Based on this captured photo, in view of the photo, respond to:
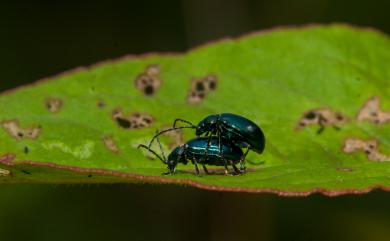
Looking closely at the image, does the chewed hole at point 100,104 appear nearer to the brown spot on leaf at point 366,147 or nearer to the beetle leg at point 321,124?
the beetle leg at point 321,124

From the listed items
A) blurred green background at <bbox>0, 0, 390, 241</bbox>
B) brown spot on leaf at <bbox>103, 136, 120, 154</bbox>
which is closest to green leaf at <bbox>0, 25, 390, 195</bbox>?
brown spot on leaf at <bbox>103, 136, 120, 154</bbox>

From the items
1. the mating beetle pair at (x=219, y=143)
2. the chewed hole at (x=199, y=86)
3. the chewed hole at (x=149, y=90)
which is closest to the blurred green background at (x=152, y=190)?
the mating beetle pair at (x=219, y=143)

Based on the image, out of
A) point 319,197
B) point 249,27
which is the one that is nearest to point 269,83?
point 319,197

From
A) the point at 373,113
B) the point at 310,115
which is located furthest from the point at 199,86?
the point at 373,113

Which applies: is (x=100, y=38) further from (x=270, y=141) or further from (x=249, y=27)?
(x=270, y=141)

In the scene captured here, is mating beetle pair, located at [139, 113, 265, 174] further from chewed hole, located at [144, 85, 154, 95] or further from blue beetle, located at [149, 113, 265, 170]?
chewed hole, located at [144, 85, 154, 95]

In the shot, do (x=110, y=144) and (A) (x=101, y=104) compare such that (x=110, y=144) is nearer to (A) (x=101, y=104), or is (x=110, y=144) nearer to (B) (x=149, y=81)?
(A) (x=101, y=104)
